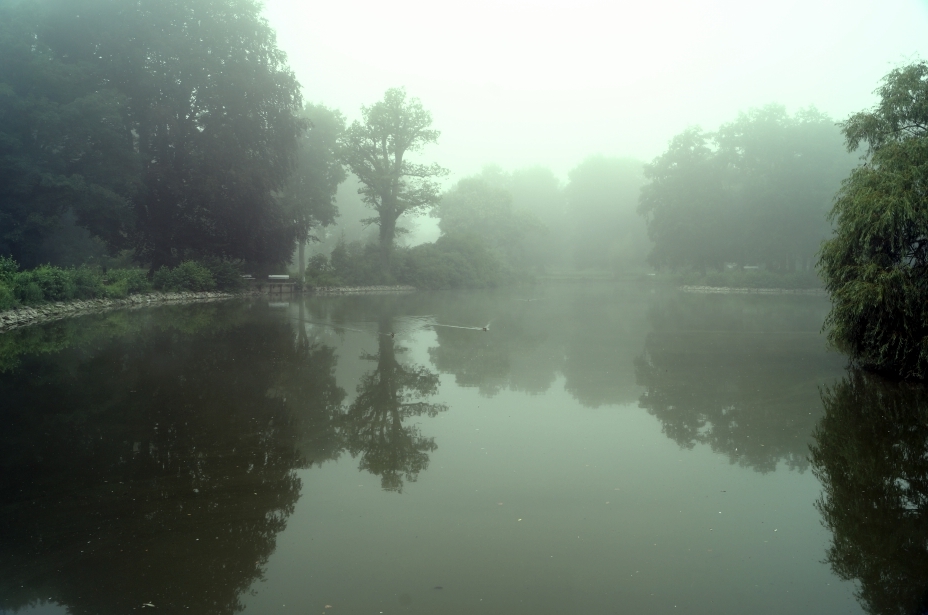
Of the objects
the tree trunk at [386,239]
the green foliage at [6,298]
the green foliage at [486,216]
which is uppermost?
the green foliage at [486,216]

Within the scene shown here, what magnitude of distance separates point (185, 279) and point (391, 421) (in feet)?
85.7

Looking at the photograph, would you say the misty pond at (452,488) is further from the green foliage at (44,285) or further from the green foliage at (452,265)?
the green foliage at (452,265)

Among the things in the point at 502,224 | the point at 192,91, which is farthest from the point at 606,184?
the point at 192,91

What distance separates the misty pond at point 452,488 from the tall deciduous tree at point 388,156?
33.4 meters

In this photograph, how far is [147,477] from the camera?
607 cm

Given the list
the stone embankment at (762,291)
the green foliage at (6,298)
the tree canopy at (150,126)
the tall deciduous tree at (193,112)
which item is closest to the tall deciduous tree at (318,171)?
the tree canopy at (150,126)

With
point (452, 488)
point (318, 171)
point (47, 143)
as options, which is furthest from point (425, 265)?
point (452, 488)

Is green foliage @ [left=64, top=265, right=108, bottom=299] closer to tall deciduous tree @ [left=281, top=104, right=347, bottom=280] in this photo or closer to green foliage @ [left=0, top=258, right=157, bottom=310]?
green foliage @ [left=0, top=258, right=157, bottom=310]

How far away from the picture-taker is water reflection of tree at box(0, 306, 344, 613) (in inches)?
168

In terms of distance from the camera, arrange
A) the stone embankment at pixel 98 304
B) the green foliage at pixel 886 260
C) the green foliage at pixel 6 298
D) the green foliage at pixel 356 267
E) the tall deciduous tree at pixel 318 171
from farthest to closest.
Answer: the tall deciduous tree at pixel 318 171
the green foliage at pixel 356 267
the stone embankment at pixel 98 304
the green foliage at pixel 6 298
the green foliage at pixel 886 260

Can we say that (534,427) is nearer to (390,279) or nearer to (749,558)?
(749,558)

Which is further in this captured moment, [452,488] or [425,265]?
[425,265]

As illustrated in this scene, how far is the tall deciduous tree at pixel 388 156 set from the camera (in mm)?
44375

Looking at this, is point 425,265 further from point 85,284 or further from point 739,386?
point 739,386
